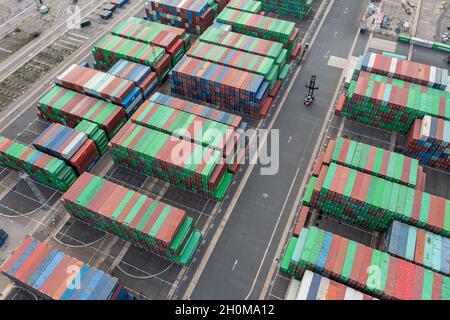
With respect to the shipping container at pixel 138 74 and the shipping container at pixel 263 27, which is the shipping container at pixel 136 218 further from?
the shipping container at pixel 263 27

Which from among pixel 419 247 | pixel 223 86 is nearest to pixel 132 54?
pixel 223 86

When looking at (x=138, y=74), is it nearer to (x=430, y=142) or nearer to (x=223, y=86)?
(x=223, y=86)

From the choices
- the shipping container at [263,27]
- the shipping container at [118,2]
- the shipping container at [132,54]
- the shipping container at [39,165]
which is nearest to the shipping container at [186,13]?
the shipping container at [263,27]

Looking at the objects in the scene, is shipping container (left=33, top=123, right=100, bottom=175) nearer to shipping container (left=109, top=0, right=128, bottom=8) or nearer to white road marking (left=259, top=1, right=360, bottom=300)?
white road marking (left=259, top=1, right=360, bottom=300)

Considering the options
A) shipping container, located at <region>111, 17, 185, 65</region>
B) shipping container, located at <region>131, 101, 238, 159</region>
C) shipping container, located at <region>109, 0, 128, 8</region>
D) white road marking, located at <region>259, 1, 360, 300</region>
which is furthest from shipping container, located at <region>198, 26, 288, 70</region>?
shipping container, located at <region>109, 0, 128, 8</region>

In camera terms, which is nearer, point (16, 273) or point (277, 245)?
point (16, 273)

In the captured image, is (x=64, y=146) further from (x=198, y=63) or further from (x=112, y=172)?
(x=198, y=63)

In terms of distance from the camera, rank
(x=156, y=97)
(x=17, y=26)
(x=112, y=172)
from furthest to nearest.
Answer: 1. (x=17, y=26)
2. (x=156, y=97)
3. (x=112, y=172)

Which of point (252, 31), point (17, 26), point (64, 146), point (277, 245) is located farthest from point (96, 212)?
point (17, 26)
